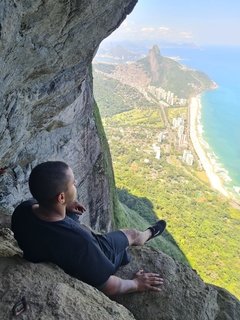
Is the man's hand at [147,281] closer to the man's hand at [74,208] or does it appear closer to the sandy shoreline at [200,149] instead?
the man's hand at [74,208]

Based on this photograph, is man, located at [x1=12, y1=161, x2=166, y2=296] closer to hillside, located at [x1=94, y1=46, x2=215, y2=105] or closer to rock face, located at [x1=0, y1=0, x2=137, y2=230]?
rock face, located at [x1=0, y1=0, x2=137, y2=230]

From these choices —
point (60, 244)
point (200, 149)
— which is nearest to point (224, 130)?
point (200, 149)

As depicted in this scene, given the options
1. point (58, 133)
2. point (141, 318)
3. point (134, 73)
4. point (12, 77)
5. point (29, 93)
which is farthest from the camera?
point (134, 73)

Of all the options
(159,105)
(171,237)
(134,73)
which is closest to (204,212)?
(171,237)

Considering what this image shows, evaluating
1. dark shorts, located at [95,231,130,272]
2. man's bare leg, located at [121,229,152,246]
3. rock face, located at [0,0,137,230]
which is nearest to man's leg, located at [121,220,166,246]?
man's bare leg, located at [121,229,152,246]

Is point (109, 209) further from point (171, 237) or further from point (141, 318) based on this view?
point (171, 237)

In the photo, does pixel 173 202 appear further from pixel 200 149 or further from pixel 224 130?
pixel 224 130
